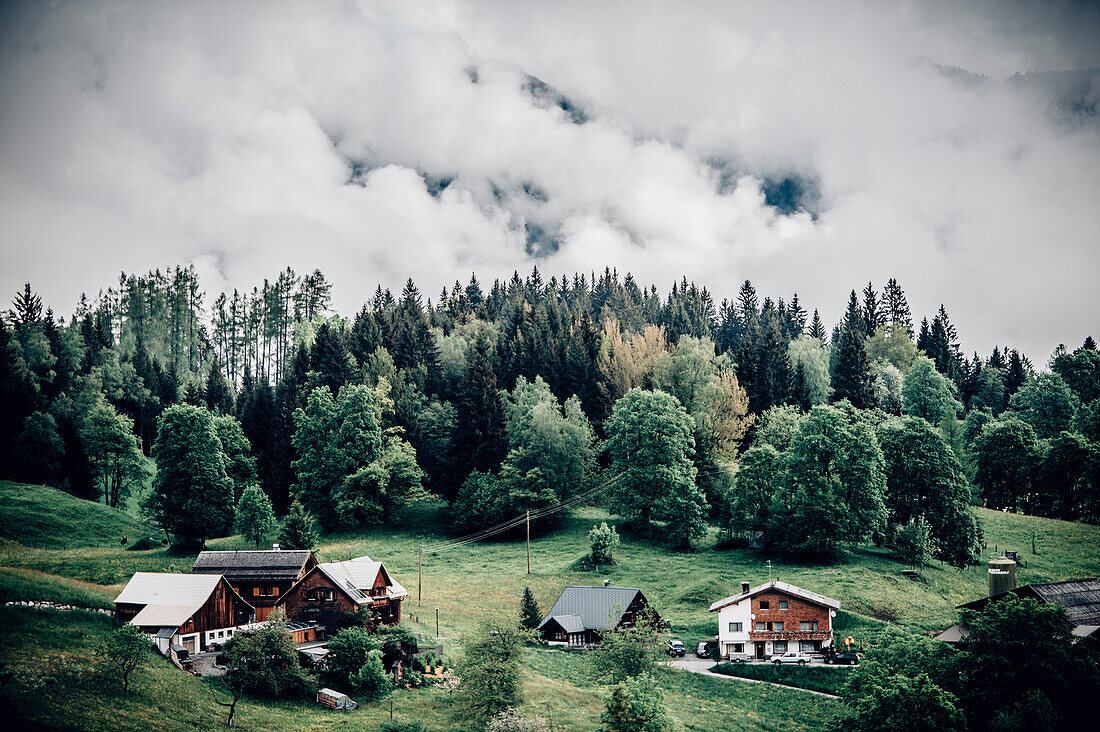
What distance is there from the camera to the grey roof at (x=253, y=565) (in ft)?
180

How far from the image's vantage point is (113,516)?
80.2m

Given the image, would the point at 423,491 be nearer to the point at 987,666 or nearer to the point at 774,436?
the point at 774,436

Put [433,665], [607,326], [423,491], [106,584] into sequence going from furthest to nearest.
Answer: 1. [607,326]
2. [423,491]
3. [106,584]
4. [433,665]

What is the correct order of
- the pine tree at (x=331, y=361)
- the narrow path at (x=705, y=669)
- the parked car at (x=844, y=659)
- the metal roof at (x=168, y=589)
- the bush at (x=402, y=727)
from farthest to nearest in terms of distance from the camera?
the pine tree at (x=331, y=361)
the parked car at (x=844, y=659)
the narrow path at (x=705, y=669)
the metal roof at (x=168, y=589)
the bush at (x=402, y=727)

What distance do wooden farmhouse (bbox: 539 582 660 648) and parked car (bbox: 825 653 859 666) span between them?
43.2ft

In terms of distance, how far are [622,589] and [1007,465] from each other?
62656mm

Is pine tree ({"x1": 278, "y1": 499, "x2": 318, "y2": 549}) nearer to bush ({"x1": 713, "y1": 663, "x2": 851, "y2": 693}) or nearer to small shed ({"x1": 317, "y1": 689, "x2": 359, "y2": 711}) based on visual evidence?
small shed ({"x1": 317, "y1": 689, "x2": 359, "y2": 711})

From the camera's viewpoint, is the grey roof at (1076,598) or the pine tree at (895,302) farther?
the pine tree at (895,302)

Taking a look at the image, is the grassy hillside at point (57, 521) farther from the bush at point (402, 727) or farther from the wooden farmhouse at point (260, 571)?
the bush at point (402, 727)

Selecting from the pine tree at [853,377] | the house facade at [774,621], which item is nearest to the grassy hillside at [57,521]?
the house facade at [774,621]

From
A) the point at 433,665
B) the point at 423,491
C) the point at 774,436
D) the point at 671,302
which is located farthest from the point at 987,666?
the point at 671,302

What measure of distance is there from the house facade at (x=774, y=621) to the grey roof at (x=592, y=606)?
786 centimetres

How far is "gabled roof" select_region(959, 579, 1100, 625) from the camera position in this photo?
1674 inches

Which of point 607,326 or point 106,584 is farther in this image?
point 607,326
